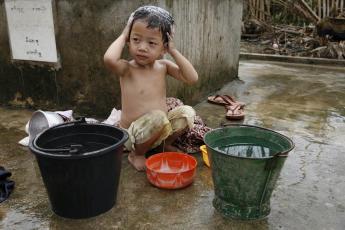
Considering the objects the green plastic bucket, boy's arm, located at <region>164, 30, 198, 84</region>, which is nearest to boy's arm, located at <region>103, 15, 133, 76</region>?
boy's arm, located at <region>164, 30, 198, 84</region>

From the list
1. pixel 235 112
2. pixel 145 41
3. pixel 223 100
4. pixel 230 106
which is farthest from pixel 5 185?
pixel 223 100

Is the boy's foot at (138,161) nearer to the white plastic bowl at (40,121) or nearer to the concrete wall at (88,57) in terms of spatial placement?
the white plastic bowl at (40,121)

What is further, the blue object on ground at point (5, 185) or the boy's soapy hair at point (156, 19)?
the boy's soapy hair at point (156, 19)

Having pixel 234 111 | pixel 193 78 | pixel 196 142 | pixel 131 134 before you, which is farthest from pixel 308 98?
pixel 131 134

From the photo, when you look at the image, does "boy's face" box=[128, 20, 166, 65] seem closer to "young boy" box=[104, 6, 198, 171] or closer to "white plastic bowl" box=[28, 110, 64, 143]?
"young boy" box=[104, 6, 198, 171]

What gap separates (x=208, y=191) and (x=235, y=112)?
5.53 ft

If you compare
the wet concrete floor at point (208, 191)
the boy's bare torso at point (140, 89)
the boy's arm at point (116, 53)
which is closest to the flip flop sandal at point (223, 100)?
the wet concrete floor at point (208, 191)

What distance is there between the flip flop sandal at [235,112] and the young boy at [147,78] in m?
1.10

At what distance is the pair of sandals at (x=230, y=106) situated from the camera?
4.05 meters

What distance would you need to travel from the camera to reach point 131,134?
2828 mm

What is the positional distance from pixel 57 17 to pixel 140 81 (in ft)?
5.09

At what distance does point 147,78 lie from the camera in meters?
2.96

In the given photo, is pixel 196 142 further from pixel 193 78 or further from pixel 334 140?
pixel 334 140

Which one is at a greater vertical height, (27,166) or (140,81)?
(140,81)
